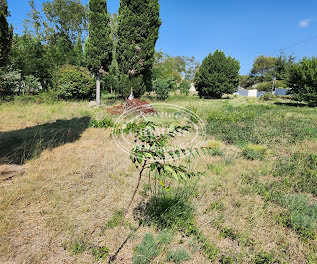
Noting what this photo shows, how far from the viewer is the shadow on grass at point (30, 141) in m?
3.92

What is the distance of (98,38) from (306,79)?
16.2 meters

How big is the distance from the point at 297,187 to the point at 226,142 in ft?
8.43

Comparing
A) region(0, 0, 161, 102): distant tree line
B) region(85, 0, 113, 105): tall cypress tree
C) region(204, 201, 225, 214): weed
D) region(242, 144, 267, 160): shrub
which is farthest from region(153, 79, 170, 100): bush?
region(204, 201, 225, 214): weed

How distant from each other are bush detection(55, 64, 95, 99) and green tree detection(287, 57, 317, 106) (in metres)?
16.9

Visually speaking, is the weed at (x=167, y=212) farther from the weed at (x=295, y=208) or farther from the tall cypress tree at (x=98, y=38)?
the tall cypress tree at (x=98, y=38)

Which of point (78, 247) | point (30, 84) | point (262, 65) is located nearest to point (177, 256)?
point (78, 247)

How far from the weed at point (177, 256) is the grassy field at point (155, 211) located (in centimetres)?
1

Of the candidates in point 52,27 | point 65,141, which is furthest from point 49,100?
point 52,27

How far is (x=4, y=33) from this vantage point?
4156 mm

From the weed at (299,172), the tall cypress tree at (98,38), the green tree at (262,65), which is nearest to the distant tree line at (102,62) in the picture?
the tall cypress tree at (98,38)

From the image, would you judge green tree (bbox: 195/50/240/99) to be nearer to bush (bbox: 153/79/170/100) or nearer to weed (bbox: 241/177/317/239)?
bush (bbox: 153/79/170/100)

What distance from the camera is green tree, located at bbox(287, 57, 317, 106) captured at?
45.6ft

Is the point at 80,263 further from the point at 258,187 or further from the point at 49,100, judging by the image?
the point at 49,100

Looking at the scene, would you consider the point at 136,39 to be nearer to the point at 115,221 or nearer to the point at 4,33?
the point at 4,33
